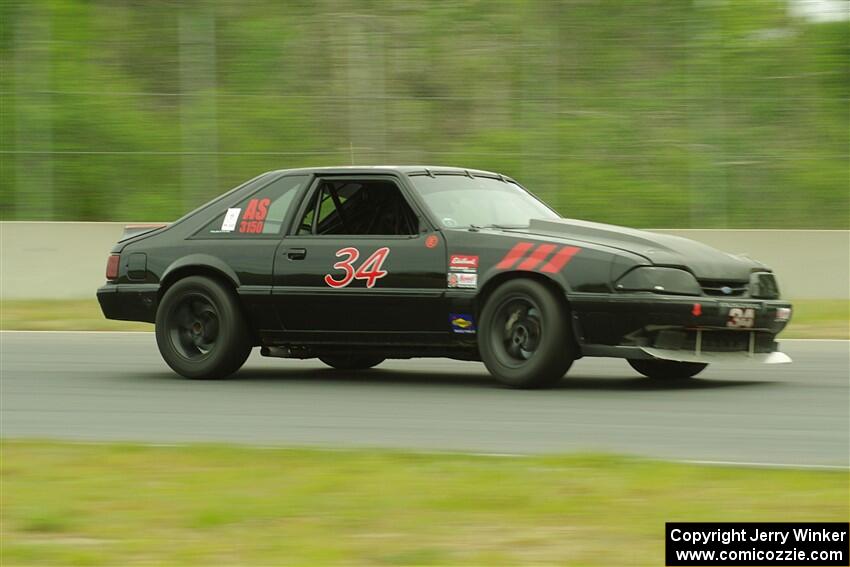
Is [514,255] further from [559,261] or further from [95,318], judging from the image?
[95,318]

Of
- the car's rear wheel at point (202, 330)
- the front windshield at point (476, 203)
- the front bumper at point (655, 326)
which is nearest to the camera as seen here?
the front bumper at point (655, 326)

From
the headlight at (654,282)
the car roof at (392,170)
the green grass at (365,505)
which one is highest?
the car roof at (392,170)

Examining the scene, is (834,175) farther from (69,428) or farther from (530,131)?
(69,428)

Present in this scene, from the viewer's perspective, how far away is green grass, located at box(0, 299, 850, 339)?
14586 millimetres

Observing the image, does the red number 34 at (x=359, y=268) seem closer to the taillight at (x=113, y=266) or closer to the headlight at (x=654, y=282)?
the headlight at (x=654, y=282)

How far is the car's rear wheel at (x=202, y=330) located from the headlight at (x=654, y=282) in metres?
2.79

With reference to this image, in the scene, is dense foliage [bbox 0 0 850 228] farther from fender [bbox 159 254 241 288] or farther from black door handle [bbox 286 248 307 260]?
black door handle [bbox 286 248 307 260]

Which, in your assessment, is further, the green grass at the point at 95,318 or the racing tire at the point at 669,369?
the green grass at the point at 95,318

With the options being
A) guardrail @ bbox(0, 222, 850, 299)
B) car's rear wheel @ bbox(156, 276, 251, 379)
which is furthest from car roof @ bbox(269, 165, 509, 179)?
guardrail @ bbox(0, 222, 850, 299)

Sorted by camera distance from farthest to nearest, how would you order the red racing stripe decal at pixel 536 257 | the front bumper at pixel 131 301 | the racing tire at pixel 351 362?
the racing tire at pixel 351 362 < the front bumper at pixel 131 301 < the red racing stripe decal at pixel 536 257

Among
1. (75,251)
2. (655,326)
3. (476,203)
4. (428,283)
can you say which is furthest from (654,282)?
(75,251)

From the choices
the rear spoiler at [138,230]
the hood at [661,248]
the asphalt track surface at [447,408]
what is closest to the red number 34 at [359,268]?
the asphalt track surface at [447,408]

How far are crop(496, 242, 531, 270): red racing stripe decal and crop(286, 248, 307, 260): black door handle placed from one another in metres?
1.51

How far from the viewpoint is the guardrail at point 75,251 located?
17.1m
